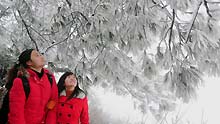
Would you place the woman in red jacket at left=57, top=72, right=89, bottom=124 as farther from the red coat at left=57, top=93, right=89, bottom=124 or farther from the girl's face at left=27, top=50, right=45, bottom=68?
the girl's face at left=27, top=50, right=45, bottom=68

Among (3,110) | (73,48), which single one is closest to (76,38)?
(73,48)

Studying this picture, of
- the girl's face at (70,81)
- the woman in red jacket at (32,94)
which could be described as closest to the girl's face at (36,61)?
the woman in red jacket at (32,94)

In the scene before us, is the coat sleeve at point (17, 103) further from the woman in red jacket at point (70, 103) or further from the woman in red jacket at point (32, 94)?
the woman in red jacket at point (70, 103)

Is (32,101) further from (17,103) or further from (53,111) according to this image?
(53,111)

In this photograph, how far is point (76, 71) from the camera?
5.54 metres

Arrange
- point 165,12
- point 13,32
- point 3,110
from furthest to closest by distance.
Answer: point 13,32
point 165,12
point 3,110

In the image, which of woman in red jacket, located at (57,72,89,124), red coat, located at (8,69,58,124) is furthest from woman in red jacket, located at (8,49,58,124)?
woman in red jacket, located at (57,72,89,124)

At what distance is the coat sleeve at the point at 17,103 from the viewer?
11.4 ft

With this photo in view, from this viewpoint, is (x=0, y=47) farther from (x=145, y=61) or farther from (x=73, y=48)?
(x=145, y=61)

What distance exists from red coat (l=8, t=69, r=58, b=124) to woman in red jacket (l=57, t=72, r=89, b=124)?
10 centimetres

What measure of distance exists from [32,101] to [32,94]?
0.22 ft

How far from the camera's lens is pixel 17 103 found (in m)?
3.48

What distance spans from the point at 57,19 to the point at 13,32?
2.33 m

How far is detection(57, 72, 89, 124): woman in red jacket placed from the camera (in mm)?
4004
